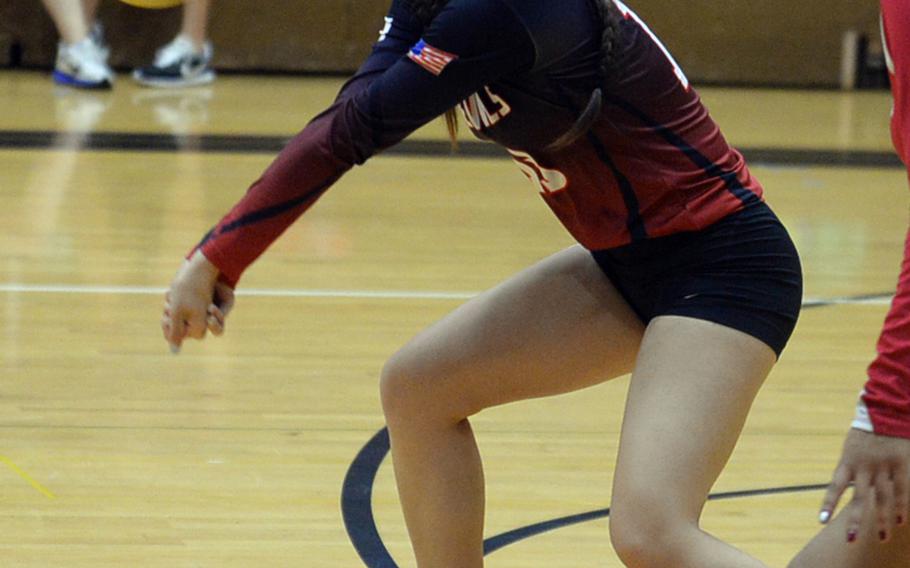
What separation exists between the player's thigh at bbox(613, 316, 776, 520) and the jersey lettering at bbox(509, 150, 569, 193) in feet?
0.75

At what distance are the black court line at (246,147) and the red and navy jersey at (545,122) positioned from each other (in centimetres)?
438

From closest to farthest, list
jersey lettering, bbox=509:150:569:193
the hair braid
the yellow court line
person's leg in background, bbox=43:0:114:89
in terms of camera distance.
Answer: the hair braid < jersey lettering, bbox=509:150:569:193 < the yellow court line < person's leg in background, bbox=43:0:114:89

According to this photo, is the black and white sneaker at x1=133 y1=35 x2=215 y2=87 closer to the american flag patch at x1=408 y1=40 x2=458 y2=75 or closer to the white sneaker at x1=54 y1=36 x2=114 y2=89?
the white sneaker at x1=54 y1=36 x2=114 y2=89

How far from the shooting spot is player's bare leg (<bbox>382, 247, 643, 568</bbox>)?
206 cm

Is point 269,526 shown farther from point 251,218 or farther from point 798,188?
point 798,188

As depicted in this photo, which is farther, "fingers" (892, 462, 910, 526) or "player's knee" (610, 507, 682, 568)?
"player's knee" (610, 507, 682, 568)

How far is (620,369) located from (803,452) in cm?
115

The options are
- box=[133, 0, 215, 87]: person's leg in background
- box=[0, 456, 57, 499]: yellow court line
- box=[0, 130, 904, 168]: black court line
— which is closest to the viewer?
box=[0, 456, 57, 499]: yellow court line

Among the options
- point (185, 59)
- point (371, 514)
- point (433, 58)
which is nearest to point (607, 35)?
point (433, 58)

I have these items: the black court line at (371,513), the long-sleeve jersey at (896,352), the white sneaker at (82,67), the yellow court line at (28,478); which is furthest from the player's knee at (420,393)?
the white sneaker at (82,67)

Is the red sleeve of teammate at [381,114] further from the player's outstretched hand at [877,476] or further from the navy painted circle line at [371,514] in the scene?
the navy painted circle line at [371,514]

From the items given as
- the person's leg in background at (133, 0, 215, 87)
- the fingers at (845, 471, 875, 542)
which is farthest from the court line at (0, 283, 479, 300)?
the person's leg in background at (133, 0, 215, 87)

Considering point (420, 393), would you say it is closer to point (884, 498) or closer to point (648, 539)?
point (648, 539)

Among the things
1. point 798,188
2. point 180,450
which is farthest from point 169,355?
point 798,188
